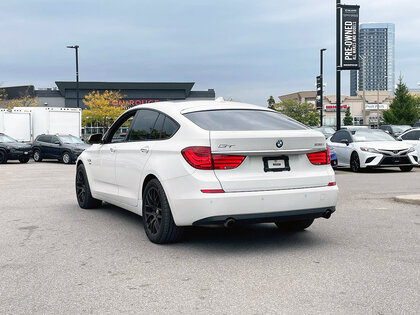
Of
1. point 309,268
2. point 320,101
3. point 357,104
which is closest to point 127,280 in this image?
point 309,268

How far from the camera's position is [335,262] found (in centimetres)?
524

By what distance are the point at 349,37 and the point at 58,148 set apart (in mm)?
15610

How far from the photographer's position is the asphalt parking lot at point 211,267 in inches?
159

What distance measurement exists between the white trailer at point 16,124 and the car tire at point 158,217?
1014 inches

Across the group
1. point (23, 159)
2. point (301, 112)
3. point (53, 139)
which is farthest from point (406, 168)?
point (301, 112)

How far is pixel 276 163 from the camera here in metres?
5.67

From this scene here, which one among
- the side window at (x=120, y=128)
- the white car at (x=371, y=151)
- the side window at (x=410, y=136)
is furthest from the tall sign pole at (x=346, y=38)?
the side window at (x=120, y=128)

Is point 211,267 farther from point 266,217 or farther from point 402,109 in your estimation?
point 402,109

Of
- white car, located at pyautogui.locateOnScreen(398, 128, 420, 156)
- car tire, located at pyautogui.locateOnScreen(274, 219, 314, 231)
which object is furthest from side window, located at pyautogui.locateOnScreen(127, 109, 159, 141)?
white car, located at pyautogui.locateOnScreen(398, 128, 420, 156)

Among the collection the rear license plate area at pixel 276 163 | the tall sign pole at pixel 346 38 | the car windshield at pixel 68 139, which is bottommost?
the car windshield at pixel 68 139

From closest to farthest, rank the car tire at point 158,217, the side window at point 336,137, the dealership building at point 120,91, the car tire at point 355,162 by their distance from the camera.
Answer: the car tire at point 158,217
the car tire at point 355,162
the side window at point 336,137
the dealership building at point 120,91

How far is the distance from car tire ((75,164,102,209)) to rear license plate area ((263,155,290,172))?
400 cm

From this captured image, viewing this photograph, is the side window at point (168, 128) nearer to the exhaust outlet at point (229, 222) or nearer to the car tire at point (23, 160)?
the exhaust outlet at point (229, 222)

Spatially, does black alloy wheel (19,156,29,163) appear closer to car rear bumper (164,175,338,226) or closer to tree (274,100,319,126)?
car rear bumper (164,175,338,226)
